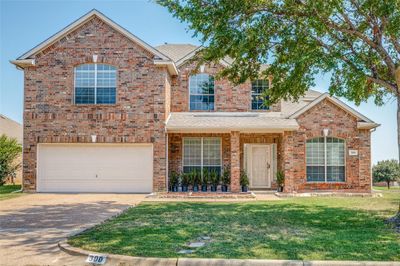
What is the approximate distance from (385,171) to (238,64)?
68.7 ft

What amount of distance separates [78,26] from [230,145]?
9.43 metres

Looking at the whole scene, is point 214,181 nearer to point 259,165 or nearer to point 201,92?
point 259,165

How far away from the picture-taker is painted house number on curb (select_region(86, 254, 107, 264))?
6.65 metres

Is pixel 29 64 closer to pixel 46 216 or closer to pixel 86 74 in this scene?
pixel 86 74

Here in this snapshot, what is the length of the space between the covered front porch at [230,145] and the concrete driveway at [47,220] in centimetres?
380

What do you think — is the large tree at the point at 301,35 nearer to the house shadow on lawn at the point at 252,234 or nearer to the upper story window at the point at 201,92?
the house shadow on lawn at the point at 252,234

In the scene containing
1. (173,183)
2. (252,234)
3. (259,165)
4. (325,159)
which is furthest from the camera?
(259,165)

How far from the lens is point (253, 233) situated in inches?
345

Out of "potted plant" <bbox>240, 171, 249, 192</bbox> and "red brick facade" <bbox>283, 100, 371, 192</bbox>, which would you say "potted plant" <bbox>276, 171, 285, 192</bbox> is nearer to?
"red brick facade" <bbox>283, 100, 371, 192</bbox>

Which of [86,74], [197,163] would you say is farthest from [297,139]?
[86,74]

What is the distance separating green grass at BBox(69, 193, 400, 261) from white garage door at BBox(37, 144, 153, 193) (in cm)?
543

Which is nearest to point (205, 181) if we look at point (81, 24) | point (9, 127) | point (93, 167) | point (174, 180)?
point (174, 180)

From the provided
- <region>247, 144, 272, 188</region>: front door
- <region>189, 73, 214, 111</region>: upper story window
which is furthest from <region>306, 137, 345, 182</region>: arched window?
<region>189, 73, 214, 111</region>: upper story window

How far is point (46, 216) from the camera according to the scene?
37.8ft
